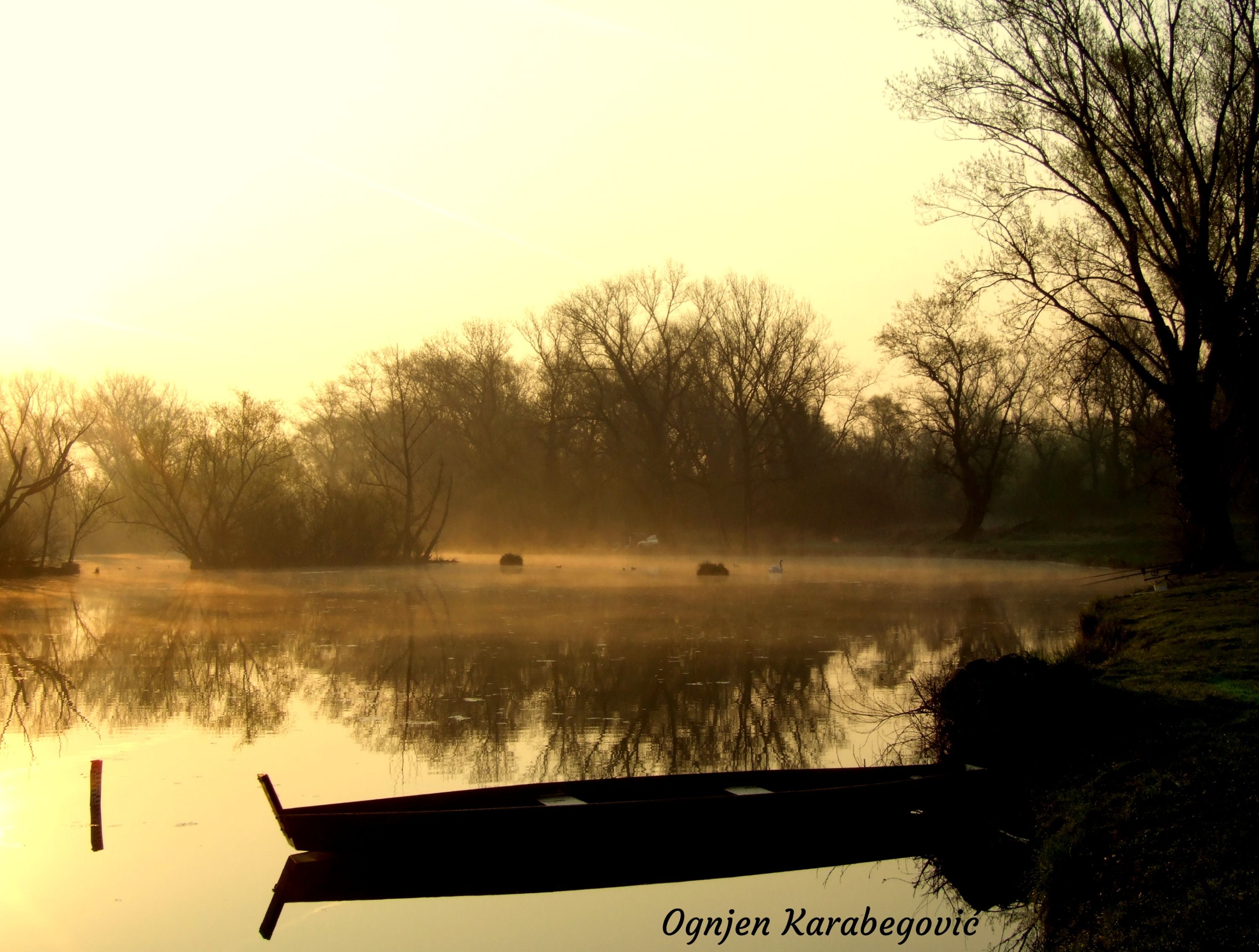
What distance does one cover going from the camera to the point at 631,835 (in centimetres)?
800

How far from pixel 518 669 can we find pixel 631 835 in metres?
9.94

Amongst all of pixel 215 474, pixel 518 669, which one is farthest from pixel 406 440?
pixel 518 669

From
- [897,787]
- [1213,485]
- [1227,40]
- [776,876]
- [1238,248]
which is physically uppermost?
[1227,40]

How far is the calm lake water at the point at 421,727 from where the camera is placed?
7.49m

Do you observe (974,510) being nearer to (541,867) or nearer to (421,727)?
(421,727)

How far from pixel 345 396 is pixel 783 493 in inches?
1200

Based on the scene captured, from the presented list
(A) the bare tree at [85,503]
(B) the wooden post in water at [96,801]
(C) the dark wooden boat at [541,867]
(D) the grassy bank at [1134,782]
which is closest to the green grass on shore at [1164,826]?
(D) the grassy bank at [1134,782]

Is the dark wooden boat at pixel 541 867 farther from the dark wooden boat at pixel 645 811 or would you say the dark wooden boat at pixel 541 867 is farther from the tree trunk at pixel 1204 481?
the tree trunk at pixel 1204 481

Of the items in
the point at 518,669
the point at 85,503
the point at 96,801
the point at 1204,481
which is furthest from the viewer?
the point at 85,503

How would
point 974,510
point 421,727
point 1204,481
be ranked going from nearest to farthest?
point 421,727 < point 1204,481 < point 974,510

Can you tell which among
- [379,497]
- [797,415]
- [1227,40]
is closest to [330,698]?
[1227,40]

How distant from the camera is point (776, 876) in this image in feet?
27.1

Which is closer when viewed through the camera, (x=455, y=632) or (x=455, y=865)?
(x=455, y=865)

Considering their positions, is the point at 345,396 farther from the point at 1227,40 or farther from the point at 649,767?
the point at 649,767
